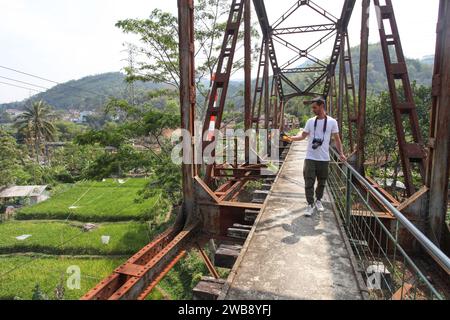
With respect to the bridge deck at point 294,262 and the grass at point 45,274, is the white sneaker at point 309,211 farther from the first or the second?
the grass at point 45,274

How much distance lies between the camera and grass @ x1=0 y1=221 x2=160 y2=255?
70.3 ft

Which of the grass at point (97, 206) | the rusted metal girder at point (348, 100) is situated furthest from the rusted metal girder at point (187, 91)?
the grass at point (97, 206)

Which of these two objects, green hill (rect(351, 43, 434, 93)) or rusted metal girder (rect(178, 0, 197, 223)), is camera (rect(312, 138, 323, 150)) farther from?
green hill (rect(351, 43, 434, 93))

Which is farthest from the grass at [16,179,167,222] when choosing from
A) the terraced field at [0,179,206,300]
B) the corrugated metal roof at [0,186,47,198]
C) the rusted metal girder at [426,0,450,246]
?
the rusted metal girder at [426,0,450,246]

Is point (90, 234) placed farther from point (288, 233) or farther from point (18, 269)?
point (288, 233)

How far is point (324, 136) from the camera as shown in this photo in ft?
14.1

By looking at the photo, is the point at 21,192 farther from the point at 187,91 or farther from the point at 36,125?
the point at 187,91

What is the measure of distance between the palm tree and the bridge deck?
170 feet

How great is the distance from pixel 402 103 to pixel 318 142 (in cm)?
155

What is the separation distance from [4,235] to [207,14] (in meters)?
24.7

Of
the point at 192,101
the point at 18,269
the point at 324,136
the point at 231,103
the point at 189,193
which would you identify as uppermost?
the point at 231,103

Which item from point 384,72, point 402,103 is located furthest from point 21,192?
point 384,72
